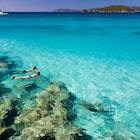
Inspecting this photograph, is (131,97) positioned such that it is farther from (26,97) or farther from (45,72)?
(45,72)

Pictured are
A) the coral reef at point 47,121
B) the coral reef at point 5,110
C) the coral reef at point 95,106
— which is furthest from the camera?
the coral reef at point 95,106

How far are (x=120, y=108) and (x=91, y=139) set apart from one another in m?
3.42

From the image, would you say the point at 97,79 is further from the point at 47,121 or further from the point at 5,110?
the point at 47,121

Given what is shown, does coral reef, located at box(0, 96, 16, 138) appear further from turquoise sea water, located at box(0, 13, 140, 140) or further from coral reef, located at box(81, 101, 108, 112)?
coral reef, located at box(81, 101, 108, 112)

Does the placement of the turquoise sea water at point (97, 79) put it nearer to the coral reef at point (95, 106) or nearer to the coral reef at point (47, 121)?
the coral reef at point (95, 106)

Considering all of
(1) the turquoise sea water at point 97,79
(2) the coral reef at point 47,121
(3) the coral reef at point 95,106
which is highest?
(2) the coral reef at point 47,121

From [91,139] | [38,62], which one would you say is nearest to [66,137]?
[91,139]

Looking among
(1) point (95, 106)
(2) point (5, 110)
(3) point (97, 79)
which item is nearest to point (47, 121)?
(2) point (5, 110)

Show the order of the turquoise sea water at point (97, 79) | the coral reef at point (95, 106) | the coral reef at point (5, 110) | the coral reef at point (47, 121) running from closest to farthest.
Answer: the coral reef at point (47, 121) < the coral reef at point (5, 110) < the turquoise sea water at point (97, 79) < the coral reef at point (95, 106)

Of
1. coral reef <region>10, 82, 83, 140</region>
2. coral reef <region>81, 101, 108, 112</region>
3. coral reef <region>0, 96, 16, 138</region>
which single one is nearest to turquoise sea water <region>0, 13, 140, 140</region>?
coral reef <region>81, 101, 108, 112</region>

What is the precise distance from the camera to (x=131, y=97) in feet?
45.9

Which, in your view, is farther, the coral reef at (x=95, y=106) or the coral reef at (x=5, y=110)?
the coral reef at (x=95, y=106)

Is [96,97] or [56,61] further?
[56,61]

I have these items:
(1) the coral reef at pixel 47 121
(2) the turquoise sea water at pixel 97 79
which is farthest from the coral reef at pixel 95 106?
(1) the coral reef at pixel 47 121
